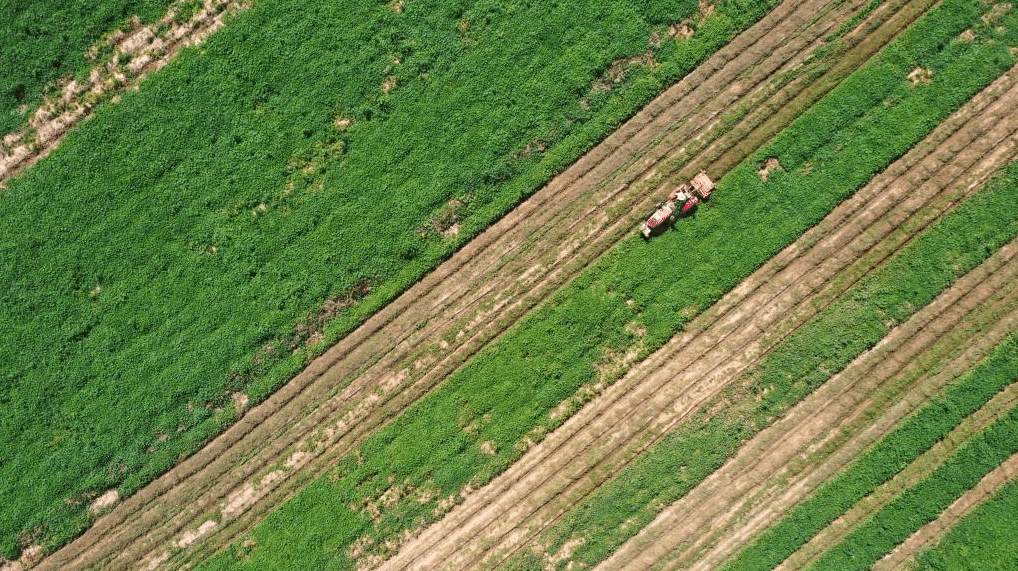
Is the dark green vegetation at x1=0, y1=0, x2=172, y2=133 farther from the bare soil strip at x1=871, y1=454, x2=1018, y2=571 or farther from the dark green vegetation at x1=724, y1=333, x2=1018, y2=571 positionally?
the bare soil strip at x1=871, y1=454, x2=1018, y2=571

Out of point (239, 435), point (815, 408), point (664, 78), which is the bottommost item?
point (815, 408)

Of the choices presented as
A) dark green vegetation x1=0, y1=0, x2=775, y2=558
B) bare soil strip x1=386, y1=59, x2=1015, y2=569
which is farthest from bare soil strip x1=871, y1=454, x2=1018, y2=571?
dark green vegetation x1=0, y1=0, x2=775, y2=558

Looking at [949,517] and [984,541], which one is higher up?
[949,517]

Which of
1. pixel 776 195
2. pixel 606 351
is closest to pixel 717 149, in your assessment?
pixel 776 195

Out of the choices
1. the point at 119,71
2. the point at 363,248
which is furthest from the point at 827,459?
the point at 119,71

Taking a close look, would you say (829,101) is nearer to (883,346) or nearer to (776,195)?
(776,195)

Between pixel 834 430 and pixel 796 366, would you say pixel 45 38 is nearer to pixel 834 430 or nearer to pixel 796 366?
pixel 796 366

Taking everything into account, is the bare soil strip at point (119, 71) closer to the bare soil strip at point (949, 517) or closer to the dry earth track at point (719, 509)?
the dry earth track at point (719, 509)
